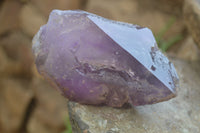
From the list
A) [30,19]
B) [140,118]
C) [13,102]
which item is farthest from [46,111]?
[140,118]

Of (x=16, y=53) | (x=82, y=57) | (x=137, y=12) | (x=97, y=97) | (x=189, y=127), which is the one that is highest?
(x=82, y=57)

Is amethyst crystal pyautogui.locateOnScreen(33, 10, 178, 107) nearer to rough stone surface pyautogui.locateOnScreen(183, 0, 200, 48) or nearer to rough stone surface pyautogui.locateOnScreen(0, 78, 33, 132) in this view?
rough stone surface pyautogui.locateOnScreen(183, 0, 200, 48)

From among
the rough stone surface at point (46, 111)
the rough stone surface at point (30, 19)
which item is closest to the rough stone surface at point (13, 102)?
the rough stone surface at point (46, 111)

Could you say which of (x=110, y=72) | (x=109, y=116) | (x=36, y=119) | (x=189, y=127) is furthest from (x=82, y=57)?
(x=36, y=119)

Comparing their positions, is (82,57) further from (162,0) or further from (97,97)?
(162,0)

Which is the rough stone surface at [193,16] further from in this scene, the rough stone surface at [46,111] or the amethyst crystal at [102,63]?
the rough stone surface at [46,111]

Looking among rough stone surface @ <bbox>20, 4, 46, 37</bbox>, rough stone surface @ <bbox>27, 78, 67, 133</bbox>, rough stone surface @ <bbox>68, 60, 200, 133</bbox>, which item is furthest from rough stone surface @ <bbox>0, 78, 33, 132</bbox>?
rough stone surface @ <bbox>68, 60, 200, 133</bbox>

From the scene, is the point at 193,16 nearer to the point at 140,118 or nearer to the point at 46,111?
the point at 140,118

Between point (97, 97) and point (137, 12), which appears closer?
point (97, 97)
